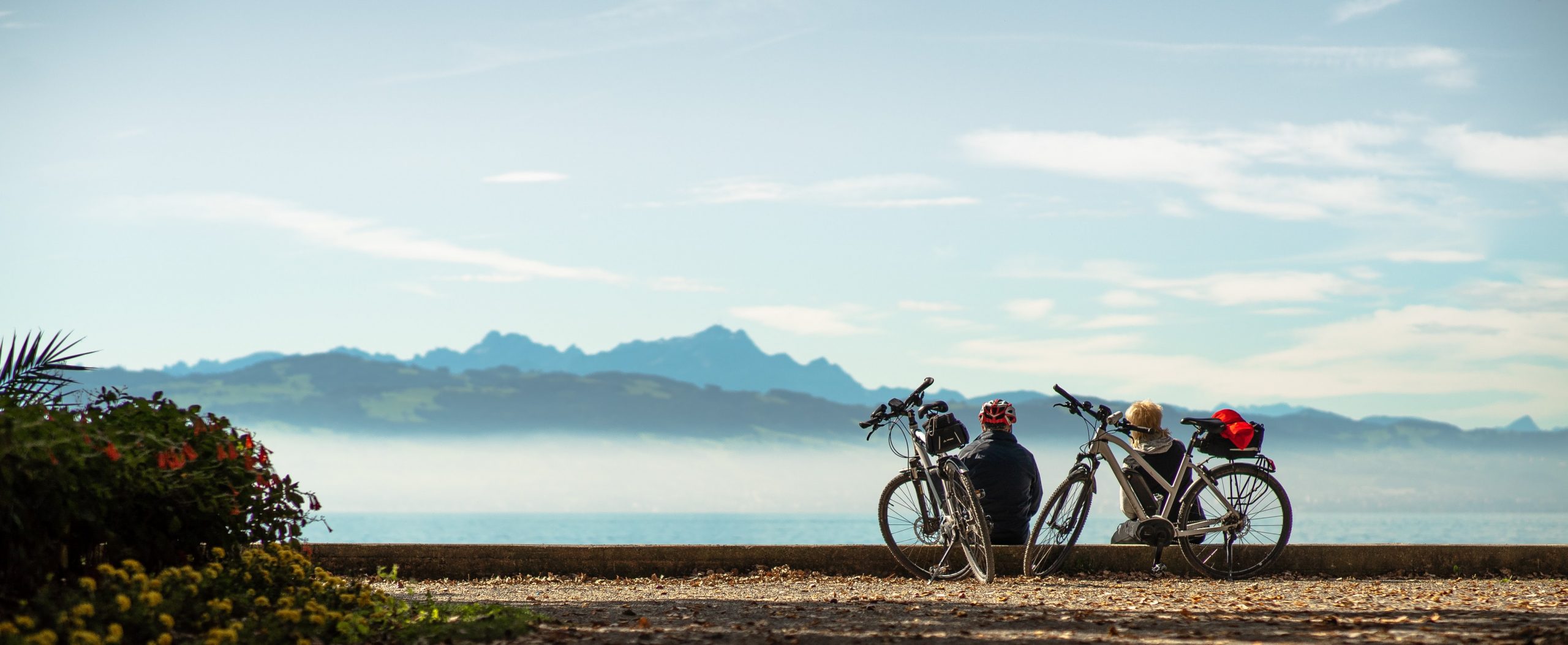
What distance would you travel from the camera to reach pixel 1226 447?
9570 mm

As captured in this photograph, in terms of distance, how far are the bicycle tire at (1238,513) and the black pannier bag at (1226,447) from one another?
19 cm

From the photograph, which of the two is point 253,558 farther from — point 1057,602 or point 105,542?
point 1057,602

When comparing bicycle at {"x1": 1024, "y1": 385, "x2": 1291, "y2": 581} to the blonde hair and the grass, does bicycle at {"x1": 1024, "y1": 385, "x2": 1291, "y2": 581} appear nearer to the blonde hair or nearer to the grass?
the blonde hair

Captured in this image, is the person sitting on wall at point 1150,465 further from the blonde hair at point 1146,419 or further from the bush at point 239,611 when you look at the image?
the bush at point 239,611

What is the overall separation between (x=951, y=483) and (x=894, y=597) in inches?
63.4

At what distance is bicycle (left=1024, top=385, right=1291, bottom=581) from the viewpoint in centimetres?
941

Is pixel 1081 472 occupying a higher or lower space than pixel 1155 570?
higher

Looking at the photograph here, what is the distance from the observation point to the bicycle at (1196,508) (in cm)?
941

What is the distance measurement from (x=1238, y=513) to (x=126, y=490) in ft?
24.4

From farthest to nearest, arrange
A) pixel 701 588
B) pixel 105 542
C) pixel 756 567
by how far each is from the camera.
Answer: pixel 756 567, pixel 701 588, pixel 105 542

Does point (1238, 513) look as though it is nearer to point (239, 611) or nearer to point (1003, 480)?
point (1003, 480)

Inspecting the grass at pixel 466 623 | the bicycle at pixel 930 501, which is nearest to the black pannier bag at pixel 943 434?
the bicycle at pixel 930 501

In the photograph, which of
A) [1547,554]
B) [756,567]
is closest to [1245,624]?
[756,567]

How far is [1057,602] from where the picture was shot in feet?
25.3
